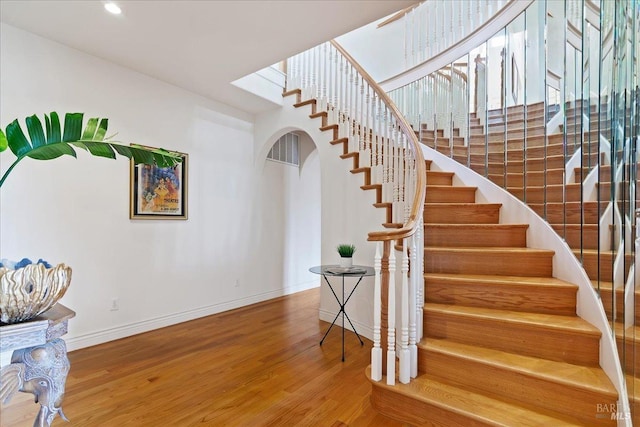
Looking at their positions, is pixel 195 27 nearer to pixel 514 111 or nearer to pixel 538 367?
pixel 538 367

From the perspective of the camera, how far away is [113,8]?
7.75ft

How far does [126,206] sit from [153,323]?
128cm

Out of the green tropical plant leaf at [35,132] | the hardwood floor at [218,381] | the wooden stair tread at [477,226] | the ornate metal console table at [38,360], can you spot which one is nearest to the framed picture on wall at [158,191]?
the hardwood floor at [218,381]

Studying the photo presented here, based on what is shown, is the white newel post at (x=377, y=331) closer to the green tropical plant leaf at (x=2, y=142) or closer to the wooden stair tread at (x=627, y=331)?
the wooden stair tread at (x=627, y=331)

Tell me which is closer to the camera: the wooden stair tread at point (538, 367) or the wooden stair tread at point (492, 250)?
the wooden stair tread at point (538, 367)

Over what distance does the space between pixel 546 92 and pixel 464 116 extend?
4.17ft

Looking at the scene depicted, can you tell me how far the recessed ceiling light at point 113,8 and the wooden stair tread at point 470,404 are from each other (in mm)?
3114

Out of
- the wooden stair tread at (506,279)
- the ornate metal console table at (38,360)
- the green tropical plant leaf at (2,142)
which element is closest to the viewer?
the ornate metal console table at (38,360)

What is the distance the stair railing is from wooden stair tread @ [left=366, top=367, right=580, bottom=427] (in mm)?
75

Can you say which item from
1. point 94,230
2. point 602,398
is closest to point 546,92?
point 602,398

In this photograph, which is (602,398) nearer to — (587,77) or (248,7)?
(587,77)

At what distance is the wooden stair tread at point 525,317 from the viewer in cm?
184

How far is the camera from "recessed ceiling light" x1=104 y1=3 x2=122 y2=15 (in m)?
2.33

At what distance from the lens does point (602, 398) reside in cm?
153
